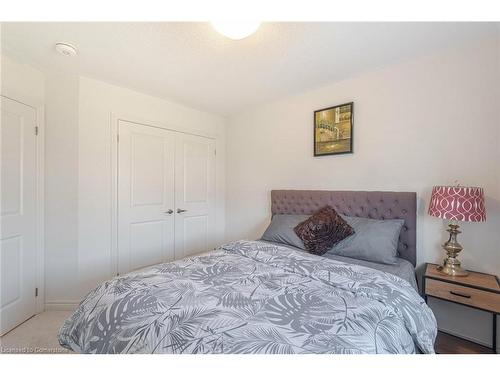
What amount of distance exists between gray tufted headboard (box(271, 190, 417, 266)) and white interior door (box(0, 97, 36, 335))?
2.58 meters

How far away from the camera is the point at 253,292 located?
1.30m

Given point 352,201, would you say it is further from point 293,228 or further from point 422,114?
point 422,114

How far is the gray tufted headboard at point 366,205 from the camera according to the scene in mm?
2016

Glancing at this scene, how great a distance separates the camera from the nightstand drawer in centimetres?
149

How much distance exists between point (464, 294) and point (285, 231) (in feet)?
4.65

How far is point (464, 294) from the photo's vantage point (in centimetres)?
159

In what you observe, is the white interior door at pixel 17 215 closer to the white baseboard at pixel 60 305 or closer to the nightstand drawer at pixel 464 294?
the white baseboard at pixel 60 305

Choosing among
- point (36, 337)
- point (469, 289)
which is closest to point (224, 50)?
point (469, 289)

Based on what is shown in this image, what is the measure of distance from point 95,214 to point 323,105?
9.14 feet

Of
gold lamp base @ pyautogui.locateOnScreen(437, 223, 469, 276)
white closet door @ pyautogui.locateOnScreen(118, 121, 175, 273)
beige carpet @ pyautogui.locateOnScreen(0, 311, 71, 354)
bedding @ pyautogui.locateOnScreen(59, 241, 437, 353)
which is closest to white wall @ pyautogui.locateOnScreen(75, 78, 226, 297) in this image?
white closet door @ pyautogui.locateOnScreen(118, 121, 175, 273)

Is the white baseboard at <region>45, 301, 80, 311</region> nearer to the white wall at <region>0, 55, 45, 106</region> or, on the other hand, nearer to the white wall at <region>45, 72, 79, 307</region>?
the white wall at <region>45, 72, 79, 307</region>

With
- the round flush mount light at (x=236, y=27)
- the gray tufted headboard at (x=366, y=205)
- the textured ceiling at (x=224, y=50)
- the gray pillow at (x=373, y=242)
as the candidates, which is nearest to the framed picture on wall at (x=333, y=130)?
the textured ceiling at (x=224, y=50)

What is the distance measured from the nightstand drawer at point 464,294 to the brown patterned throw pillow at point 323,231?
2.20 feet

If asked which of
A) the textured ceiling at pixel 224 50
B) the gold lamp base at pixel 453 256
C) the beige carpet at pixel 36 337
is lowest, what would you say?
the beige carpet at pixel 36 337
